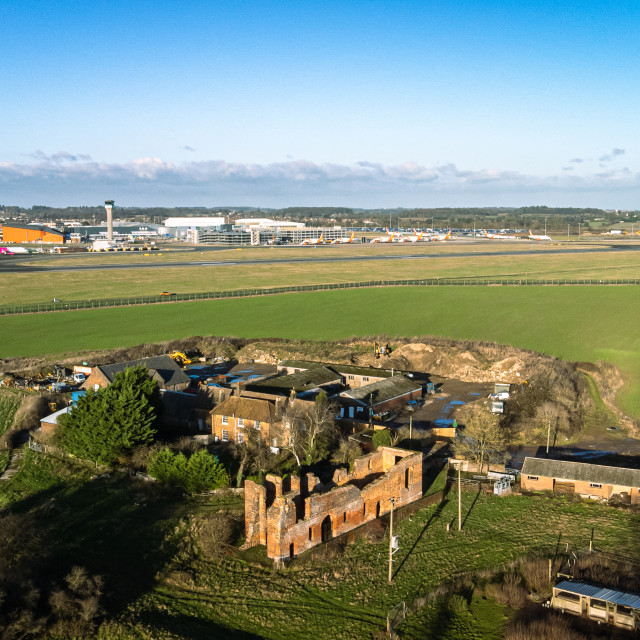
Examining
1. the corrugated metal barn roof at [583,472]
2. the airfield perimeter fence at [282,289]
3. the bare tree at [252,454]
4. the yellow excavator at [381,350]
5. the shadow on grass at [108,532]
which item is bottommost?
the shadow on grass at [108,532]

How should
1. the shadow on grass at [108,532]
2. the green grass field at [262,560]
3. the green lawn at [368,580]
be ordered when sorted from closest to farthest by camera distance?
1. the green lawn at [368,580]
2. the green grass field at [262,560]
3. the shadow on grass at [108,532]

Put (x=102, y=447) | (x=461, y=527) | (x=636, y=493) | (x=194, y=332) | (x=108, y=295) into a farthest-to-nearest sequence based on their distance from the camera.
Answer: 1. (x=108, y=295)
2. (x=194, y=332)
3. (x=102, y=447)
4. (x=636, y=493)
5. (x=461, y=527)

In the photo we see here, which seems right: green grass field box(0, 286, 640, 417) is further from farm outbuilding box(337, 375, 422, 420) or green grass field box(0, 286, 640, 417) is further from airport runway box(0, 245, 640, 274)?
airport runway box(0, 245, 640, 274)

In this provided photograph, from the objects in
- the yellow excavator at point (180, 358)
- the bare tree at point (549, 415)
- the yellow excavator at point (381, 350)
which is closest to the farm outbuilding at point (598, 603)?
the bare tree at point (549, 415)

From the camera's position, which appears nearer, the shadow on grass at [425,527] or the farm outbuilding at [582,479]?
the shadow on grass at [425,527]

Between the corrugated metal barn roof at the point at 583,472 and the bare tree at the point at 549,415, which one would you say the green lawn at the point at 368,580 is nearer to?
the corrugated metal barn roof at the point at 583,472

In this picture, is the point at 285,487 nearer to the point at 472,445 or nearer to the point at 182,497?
the point at 182,497

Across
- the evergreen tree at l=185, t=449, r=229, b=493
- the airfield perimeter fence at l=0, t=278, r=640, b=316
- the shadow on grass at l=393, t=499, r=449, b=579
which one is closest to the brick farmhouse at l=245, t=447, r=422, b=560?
the shadow on grass at l=393, t=499, r=449, b=579

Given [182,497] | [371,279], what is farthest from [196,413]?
[371,279]
